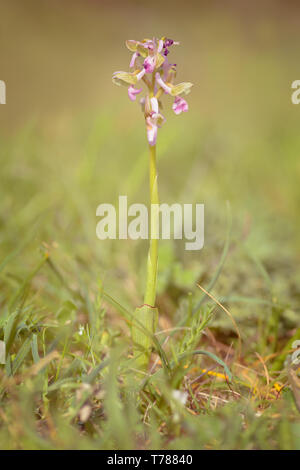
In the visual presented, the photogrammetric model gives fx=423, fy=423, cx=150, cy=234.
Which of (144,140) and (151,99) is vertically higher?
(144,140)

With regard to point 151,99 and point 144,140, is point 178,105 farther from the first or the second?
point 144,140

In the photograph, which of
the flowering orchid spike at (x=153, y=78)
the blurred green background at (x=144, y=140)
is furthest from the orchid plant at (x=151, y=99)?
the blurred green background at (x=144, y=140)

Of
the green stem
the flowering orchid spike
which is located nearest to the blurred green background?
the green stem

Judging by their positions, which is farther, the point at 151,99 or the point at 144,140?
the point at 144,140

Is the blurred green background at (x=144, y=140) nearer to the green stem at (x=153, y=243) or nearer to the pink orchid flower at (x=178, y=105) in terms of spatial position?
the green stem at (x=153, y=243)

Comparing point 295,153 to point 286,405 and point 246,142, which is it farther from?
point 286,405

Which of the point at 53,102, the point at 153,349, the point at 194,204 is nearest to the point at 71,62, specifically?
the point at 53,102

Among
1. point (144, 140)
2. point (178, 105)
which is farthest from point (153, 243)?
point (144, 140)
